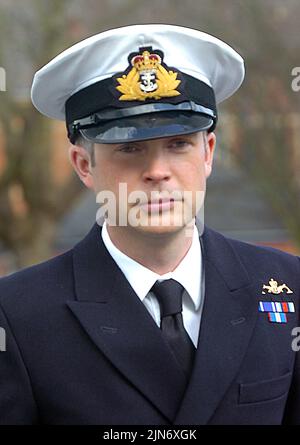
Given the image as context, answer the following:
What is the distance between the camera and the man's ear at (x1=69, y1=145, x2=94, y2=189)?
8.30ft

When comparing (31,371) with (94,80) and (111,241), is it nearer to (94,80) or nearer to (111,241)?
(111,241)

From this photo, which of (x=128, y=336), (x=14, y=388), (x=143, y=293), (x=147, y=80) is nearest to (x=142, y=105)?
(x=147, y=80)

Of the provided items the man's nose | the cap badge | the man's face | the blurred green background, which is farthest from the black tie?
the blurred green background

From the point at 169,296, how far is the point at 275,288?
1.13 ft

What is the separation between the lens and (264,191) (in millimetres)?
10234

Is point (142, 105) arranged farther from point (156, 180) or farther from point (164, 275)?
point (164, 275)

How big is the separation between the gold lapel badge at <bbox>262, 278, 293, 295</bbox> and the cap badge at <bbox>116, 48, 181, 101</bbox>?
0.58 meters

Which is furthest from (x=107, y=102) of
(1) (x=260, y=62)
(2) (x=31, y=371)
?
(1) (x=260, y=62)

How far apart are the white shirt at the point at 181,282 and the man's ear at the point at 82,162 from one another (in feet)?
0.57

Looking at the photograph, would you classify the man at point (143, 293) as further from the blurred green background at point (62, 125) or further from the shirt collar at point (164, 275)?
the blurred green background at point (62, 125)

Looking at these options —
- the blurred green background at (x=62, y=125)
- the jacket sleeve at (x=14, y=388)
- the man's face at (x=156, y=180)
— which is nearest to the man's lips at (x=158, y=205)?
the man's face at (x=156, y=180)

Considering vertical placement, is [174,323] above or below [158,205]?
below

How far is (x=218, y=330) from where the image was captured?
247 cm

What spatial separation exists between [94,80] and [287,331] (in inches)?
32.0
